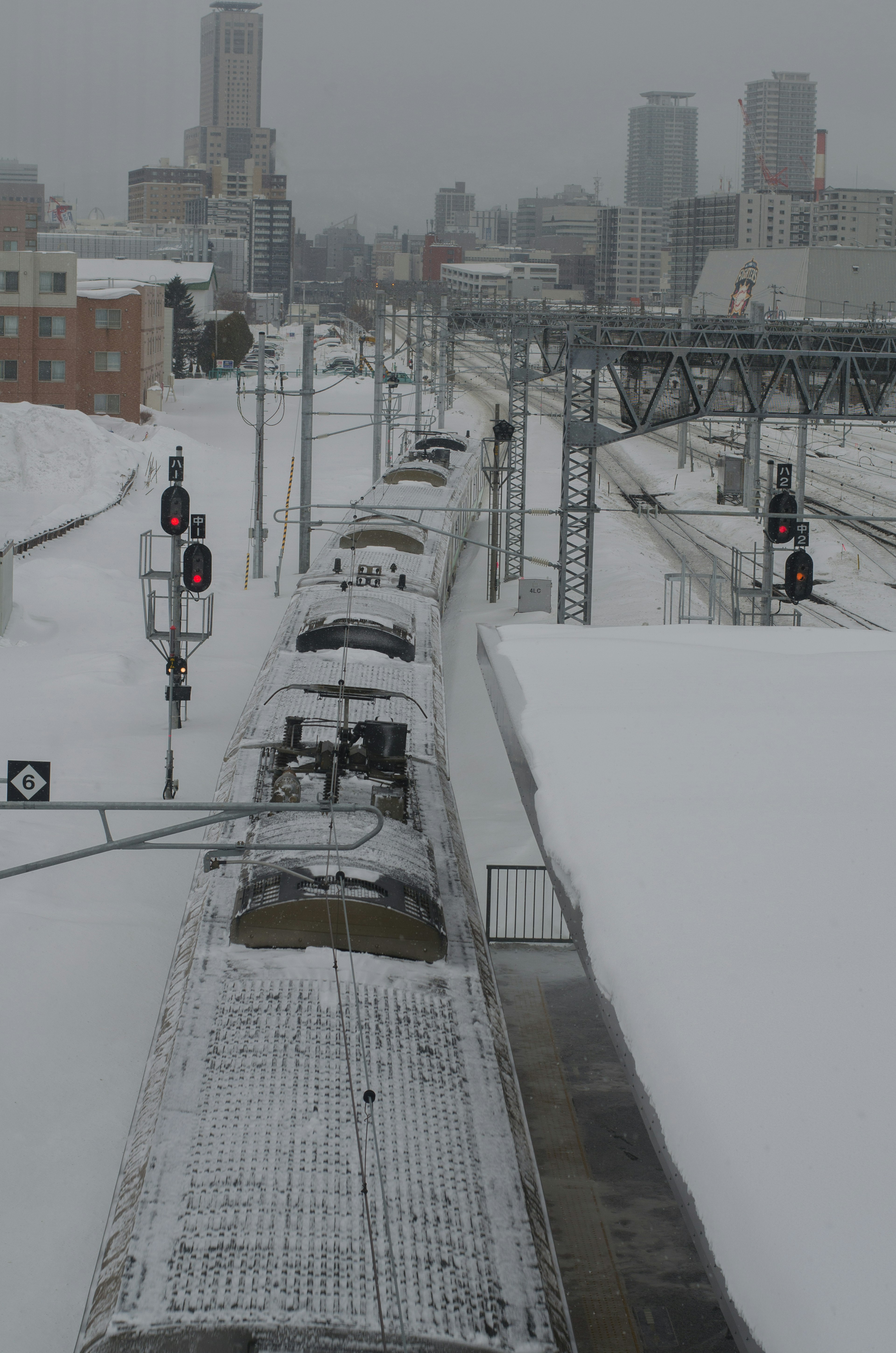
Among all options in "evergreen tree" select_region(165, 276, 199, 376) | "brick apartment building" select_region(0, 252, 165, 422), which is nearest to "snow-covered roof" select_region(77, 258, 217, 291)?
"evergreen tree" select_region(165, 276, 199, 376)

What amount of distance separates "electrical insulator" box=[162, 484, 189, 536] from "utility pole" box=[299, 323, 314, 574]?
11.7 metres

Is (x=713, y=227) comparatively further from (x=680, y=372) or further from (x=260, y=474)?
(x=680, y=372)

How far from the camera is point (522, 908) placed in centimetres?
1664

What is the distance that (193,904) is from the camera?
33.6ft

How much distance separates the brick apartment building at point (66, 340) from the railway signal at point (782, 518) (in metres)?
40.3

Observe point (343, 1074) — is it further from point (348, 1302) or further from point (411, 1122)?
point (348, 1302)

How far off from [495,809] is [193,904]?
7987 millimetres

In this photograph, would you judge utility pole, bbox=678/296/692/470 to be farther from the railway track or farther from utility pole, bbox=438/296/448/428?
utility pole, bbox=438/296/448/428

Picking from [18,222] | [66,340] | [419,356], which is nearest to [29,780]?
[419,356]

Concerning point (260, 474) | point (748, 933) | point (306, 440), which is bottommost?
point (748, 933)

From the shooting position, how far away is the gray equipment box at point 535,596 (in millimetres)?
27953

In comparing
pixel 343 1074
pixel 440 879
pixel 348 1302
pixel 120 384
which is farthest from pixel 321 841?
pixel 120 384

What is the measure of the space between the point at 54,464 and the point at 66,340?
496 inches

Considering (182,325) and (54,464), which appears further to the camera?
(182,325)
